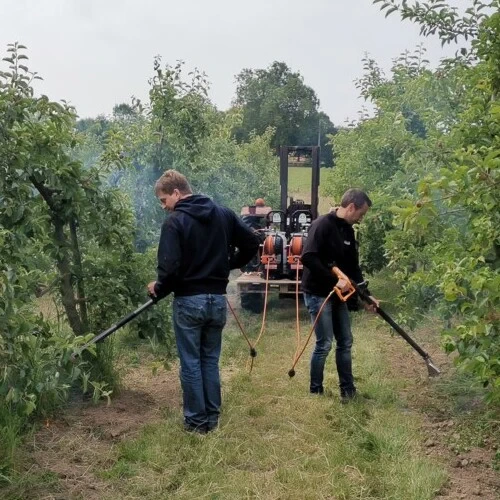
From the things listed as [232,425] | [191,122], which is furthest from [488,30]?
[191,122]

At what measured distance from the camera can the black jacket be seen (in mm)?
4652

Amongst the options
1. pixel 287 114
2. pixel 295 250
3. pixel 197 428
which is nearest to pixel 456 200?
pixel 197 428

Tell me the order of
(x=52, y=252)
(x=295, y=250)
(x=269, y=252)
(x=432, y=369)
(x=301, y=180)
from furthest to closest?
(x=301, y=180) → (x=269, y=252) → (x=295, y=250) → (x=432, y=369) → (x=52, y=252)

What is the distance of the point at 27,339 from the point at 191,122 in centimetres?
511

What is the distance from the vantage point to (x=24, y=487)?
3.18 metres

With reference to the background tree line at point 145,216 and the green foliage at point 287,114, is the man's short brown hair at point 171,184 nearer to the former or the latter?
the background tree line at point 145,216

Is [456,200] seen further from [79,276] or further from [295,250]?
[295,250]

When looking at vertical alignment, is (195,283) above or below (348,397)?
above

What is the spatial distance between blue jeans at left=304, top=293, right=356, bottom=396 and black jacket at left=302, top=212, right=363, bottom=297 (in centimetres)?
11

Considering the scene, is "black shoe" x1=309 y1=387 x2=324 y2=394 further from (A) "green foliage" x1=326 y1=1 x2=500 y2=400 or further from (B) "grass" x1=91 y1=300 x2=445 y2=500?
(A) "green foliage" x1=326 y1=1 x2=500 y2=400

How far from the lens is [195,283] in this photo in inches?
159

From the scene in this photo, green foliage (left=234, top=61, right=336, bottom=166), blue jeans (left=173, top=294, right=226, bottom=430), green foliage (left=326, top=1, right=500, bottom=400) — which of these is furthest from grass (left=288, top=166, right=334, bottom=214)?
blue jeans (left=173, top=294, right=226, bottom=430)

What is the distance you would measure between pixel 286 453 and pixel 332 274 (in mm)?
1364

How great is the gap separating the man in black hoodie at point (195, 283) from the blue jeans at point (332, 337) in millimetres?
885
